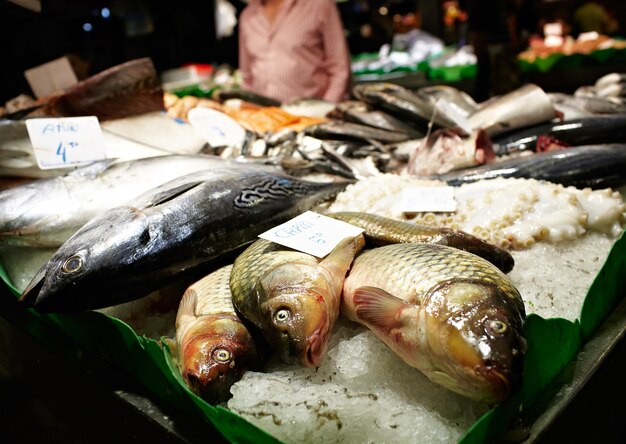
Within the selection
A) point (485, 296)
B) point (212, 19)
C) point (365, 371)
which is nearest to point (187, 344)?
point (365, 371)

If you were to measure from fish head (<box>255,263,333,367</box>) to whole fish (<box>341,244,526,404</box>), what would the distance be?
97mm

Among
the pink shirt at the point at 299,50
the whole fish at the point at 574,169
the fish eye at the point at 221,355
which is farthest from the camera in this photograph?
the pink shirt at the point at 299,50

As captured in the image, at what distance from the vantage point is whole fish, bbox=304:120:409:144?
315 cm

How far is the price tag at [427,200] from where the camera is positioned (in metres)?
2.09

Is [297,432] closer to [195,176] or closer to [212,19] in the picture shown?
[195,176]

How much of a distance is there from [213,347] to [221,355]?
0.11 ft

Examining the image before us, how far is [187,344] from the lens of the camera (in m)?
1.33

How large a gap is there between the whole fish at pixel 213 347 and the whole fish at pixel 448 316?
0.30 meters

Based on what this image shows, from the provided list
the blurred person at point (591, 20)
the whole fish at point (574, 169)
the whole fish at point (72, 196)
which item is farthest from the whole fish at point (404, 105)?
the blurred person at point (591, 20)

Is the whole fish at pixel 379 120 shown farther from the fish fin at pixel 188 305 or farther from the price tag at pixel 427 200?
the fish fin at pixel 188 305

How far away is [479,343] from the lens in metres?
1.04

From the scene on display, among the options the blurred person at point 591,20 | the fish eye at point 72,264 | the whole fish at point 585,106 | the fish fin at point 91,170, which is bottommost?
the blurred person at point 591,20

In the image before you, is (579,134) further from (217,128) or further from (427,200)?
(217,128)

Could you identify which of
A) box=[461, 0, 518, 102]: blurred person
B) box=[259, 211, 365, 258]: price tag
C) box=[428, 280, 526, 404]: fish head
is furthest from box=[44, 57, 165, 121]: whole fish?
box=[461, 0, 518, 102]: blurred person
